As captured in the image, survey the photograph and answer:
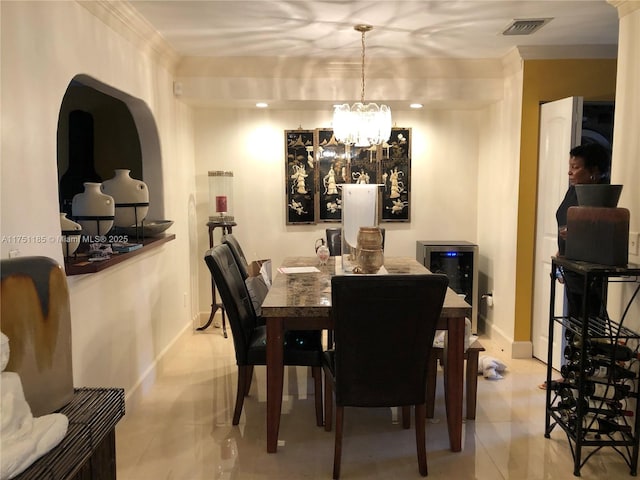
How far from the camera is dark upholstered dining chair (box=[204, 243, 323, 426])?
8.89ft

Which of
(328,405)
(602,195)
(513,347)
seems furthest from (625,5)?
(328,405)

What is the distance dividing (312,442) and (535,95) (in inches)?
118

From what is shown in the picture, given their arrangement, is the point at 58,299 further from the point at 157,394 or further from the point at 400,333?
the point at 157,394

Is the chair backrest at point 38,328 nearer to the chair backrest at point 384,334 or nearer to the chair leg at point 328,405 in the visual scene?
the chair backrest at point 384,334

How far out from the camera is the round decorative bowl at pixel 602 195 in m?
2.36

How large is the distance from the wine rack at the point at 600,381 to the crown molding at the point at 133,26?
267 cm

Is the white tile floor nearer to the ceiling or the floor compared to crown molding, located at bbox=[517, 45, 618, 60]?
nearer to the floor

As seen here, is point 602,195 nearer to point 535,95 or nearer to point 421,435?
point 421,435

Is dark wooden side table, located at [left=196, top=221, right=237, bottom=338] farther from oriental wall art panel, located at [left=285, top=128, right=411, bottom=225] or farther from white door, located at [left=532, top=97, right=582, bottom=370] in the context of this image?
white door, located at [left=532, top=97, right=582, bottom=370]

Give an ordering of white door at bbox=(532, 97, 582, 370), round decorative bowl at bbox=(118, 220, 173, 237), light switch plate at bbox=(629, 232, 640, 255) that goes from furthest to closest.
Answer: white door at bbox=(532, 97, 582, 370) → round decorative bowl at bbox=(118, 220, 173, 237) → light switch plate at bbox=(629, 232, 640, 255)

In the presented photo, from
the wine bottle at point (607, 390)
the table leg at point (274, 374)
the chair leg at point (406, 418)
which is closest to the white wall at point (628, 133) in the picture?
the wine bottle at point (607, 390)

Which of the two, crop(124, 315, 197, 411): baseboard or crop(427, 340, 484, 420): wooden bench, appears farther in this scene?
crop(124, 315, 197, 411): baseboard

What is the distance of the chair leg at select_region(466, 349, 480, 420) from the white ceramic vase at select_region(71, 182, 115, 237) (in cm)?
214

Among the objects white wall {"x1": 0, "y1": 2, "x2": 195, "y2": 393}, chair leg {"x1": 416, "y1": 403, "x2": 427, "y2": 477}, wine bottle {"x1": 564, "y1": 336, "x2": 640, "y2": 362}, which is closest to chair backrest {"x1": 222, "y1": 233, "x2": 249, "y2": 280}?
white wall {"x1": 0, "y1": 2, "x2": 195, "y2": 393}
